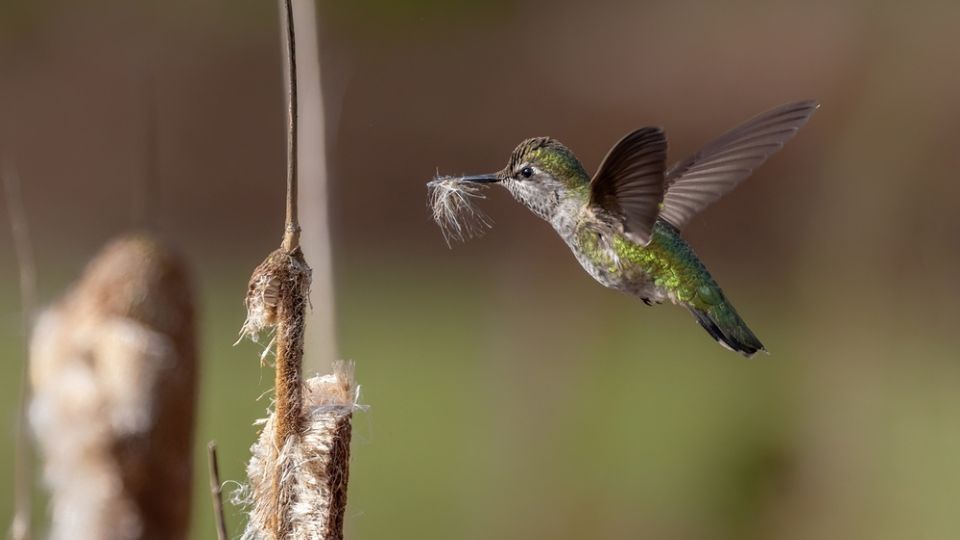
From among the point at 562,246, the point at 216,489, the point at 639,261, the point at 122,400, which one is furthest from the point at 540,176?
the point at 562,246

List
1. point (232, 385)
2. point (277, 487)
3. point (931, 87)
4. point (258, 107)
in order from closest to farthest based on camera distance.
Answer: point (277, 487) → point (931, 87) → point (232, 385) → point (258, 107)

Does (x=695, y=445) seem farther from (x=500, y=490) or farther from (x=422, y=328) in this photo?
(x=422, y=328)

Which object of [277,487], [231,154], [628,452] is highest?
[231,154]

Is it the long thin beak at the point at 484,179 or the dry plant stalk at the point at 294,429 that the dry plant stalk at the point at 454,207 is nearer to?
the long thin beak at the point at 484,179

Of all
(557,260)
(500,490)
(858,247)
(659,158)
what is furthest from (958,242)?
(659,158)

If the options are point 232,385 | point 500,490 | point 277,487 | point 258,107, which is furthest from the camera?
point 258,107

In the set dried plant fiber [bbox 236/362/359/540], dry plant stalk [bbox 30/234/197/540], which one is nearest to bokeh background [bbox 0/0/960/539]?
dry plant stalk [bbox 30/234/197/540]
